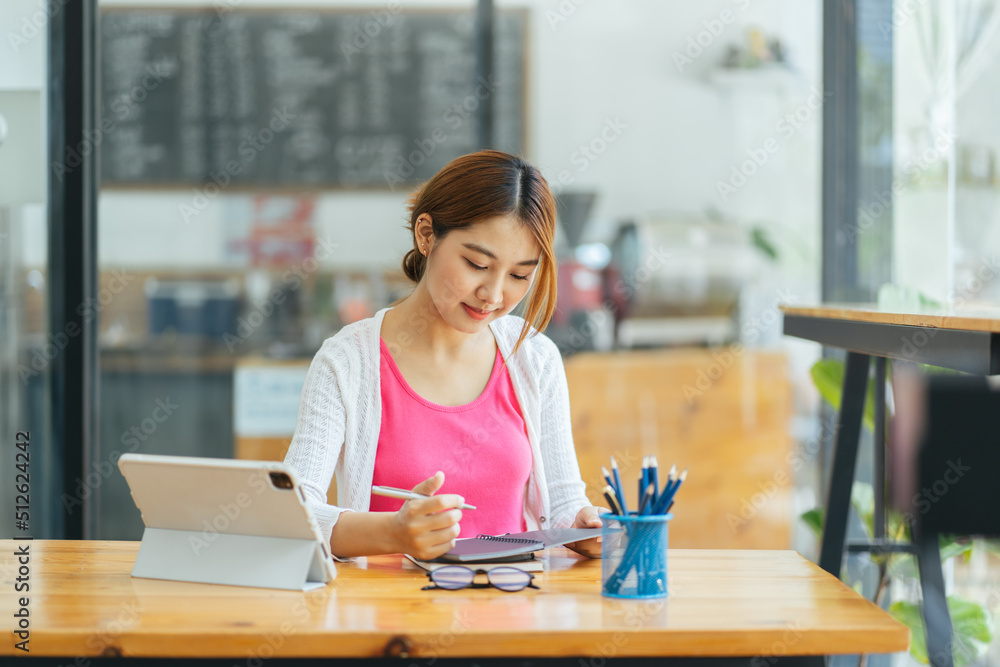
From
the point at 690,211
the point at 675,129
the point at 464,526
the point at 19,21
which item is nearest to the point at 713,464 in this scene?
the point at 690,211

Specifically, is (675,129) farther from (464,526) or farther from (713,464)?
(464,526)

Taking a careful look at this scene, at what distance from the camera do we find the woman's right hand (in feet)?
4.16

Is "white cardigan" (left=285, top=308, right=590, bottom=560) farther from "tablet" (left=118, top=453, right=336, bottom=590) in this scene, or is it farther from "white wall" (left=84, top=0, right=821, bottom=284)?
"white wall" (left=84, top=0, right=821, bottom=284)

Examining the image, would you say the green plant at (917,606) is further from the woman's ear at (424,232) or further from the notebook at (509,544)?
the woman's ear at (424,232)

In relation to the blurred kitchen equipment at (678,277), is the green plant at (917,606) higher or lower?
lower
